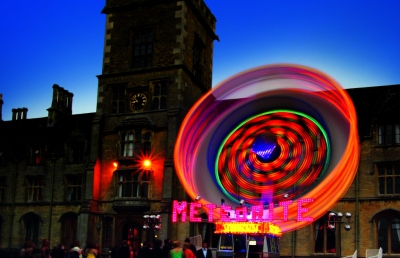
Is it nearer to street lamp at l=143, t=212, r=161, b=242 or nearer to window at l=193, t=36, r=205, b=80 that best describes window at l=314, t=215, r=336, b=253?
street lamp at l=143, t=212, r=161, b=242

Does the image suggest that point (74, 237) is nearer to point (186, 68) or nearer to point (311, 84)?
point (186, 68)

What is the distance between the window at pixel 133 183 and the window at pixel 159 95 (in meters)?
5.42

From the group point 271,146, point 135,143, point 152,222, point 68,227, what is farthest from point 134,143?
point 271,146

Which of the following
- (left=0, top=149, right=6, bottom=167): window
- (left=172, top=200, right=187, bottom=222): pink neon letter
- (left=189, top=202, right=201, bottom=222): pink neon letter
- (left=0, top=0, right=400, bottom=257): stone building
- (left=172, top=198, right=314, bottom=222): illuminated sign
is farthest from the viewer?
(left=0, top=149, right=6, bottom=167): window

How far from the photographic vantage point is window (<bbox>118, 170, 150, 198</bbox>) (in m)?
49.0

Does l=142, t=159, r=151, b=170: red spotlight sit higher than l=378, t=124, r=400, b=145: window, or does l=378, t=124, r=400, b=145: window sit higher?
l=378, t=124, r=400, b=145: window

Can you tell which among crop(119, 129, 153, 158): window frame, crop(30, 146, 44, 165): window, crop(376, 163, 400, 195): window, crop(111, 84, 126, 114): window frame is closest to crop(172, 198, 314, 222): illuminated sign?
crop(376, 163, 400, 195): window

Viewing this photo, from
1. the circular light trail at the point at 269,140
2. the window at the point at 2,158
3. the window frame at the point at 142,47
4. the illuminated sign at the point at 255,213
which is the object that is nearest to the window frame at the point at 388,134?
the circular light trail at the point at 269,140

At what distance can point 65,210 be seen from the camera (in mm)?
53656

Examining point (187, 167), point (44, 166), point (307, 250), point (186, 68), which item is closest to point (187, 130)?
point (187, 167)

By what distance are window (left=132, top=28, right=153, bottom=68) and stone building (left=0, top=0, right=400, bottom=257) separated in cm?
9

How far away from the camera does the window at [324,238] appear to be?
4522 centimetres

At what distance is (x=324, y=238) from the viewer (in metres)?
45.5

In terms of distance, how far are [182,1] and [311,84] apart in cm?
1486
